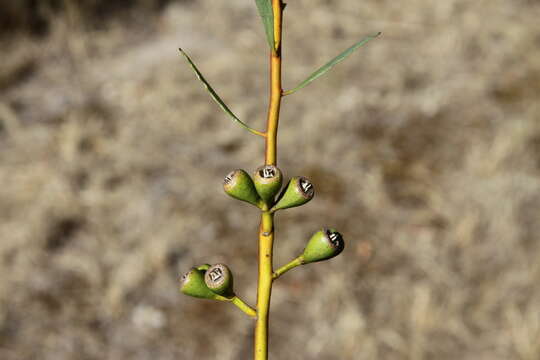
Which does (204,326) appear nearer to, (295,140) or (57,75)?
(295,140)

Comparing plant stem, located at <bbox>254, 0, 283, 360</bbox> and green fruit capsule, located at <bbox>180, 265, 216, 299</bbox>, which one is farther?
green fruit capsule, located at <bbox>180, 265, 216, 299</bbox>

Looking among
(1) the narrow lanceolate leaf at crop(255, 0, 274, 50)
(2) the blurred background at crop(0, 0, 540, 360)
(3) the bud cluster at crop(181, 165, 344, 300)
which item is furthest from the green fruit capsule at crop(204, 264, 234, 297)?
(2) the blurred background at crop(0, 0, 540, 360)

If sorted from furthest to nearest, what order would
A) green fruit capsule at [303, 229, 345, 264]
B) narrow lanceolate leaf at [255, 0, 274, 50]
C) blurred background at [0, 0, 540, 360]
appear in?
blurred background at [0, 0, 540, 360] → green fruit capsule at [303, 229, 345, 264] → narrow lanceolate leaf at [255, 0, 274, 50]

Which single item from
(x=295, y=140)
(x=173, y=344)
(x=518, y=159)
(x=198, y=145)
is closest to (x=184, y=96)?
(x=198, y=145)

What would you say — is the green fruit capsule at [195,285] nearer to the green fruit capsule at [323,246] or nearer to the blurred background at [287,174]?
the green fruit capsule at [323,246]

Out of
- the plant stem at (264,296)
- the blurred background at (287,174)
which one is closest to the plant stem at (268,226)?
the plant stem at (264,296)

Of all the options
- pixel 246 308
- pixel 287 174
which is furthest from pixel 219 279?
pixel 287 174

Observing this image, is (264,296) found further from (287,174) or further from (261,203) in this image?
(287,174)

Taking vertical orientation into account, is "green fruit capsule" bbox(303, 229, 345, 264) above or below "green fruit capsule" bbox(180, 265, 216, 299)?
above

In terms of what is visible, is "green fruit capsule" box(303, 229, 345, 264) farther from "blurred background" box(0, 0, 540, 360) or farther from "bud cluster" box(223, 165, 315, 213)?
"blurred background" box(0, 0, 540, 360)
